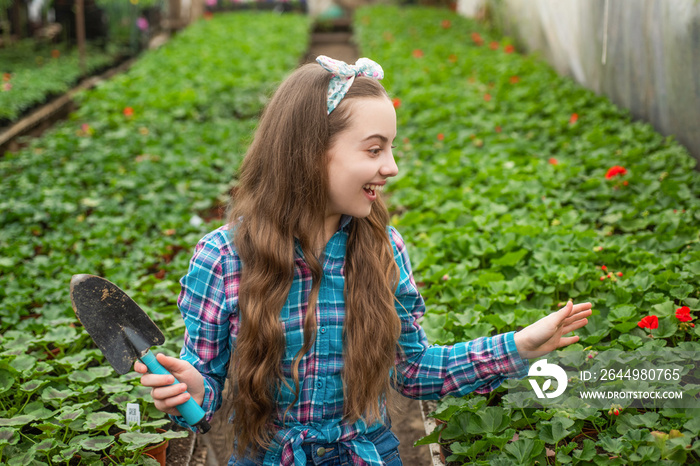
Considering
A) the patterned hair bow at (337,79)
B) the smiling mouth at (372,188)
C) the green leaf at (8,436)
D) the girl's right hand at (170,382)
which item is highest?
the patterned hair bow at (337,79)

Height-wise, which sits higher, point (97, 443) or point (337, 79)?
point (337, 79)

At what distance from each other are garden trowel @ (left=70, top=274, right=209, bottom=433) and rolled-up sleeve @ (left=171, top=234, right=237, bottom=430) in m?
0.10

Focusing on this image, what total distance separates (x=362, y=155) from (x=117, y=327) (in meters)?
0.71

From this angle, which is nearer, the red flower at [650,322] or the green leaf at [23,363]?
the red flower at [650,322]

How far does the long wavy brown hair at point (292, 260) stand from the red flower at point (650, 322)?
89 cm

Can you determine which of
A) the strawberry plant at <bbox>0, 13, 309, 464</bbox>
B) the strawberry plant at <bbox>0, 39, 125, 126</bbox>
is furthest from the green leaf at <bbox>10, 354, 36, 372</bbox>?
the strawberry plant at <bbox>0, 39, 125, 126</bbox>

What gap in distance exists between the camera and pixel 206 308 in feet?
5.17

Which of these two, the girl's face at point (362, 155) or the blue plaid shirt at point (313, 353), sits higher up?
the girl's face at point (362, 155)

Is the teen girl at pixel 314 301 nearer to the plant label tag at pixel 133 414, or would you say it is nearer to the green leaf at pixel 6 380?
the plant label tag at pixel 133 414

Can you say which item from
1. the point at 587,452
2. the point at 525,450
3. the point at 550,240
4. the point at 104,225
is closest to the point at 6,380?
the point at 525,450

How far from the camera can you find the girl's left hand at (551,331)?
1.59 metres

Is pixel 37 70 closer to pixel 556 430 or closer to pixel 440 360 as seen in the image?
pixel 440 360

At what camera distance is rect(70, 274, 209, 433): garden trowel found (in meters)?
1.43

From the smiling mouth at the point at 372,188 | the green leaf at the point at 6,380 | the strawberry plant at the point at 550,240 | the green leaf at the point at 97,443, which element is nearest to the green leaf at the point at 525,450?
the strawberry plant at the point at 550,240
